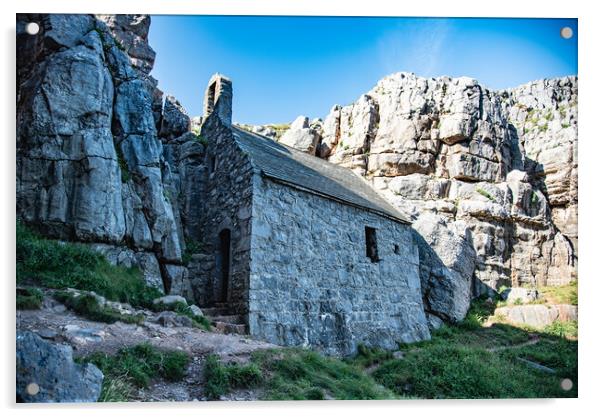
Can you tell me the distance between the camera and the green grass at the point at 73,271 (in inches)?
310

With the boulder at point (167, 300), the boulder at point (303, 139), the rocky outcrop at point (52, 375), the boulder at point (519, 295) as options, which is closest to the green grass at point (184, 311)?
the boulder at point (167, 300)

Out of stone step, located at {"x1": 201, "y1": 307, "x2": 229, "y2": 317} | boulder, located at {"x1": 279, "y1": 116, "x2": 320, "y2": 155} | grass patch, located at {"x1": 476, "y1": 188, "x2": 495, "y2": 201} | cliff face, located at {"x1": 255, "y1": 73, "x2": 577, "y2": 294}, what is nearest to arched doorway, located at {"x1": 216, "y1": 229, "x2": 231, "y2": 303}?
stone step, located at {"x1": 201, "y1": 307, "x2": 229, "y2": 317}

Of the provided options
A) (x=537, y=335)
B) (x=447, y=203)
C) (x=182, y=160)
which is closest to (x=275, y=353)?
(x=182, y=160)

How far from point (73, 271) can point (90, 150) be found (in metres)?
2.78

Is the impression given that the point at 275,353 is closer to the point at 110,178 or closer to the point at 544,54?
the point at 110,178

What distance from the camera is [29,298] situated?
6898mm

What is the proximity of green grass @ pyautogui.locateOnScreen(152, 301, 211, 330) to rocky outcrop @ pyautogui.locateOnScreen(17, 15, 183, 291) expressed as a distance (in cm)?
129

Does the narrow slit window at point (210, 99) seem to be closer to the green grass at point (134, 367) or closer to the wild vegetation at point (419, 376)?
the wild vegetation at point (419, 376)

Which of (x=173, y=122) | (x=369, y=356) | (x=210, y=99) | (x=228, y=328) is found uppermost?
(x=210, y=99)

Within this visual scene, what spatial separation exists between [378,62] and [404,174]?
1274 cm

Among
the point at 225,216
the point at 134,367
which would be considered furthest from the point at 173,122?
the point at 134,367

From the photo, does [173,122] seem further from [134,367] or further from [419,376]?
[419,376]
